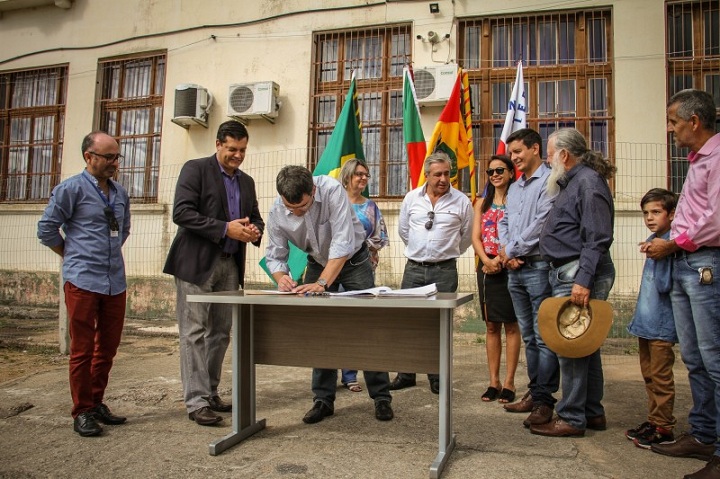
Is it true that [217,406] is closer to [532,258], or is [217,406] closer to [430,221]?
[430,221]

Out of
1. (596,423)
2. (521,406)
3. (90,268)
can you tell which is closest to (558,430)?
(596,423)

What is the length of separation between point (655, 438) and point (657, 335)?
1.78 ft

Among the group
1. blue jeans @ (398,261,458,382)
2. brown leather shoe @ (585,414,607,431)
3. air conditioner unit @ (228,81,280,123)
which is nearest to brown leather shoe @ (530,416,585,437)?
brown leather shoe @ (585,414,607,431)

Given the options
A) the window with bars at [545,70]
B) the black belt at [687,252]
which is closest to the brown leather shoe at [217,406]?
the black belt at [687,252]

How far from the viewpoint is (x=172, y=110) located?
8781 mm

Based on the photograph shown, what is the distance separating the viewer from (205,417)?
3566mm

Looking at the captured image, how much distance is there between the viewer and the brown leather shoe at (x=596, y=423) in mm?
3461

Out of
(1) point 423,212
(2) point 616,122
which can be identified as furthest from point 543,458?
(2) point 616,122

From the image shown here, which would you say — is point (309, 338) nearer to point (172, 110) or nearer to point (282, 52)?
point (282, 52)

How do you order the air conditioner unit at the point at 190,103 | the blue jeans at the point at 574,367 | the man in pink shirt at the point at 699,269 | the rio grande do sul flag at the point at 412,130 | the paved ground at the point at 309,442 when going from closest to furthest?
the man in pink shirt at the point at 699,269 < the paved ground at the point at 309,442 < the blue jeans at the point at 574,367 < the rio grande do sul flag at the point at 412,130 < the air conditioner unit at the point at 190,103

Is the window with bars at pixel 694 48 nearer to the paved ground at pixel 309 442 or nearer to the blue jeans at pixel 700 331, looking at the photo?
the paved ground at pixel 309 442

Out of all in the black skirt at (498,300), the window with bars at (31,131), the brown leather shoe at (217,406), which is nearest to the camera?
the brown leather shoe at (217,406)

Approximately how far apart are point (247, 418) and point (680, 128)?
2.75 meters

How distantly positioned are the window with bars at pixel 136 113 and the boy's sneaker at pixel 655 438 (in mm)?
7574
